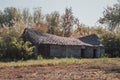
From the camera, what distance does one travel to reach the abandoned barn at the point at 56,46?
141 ft

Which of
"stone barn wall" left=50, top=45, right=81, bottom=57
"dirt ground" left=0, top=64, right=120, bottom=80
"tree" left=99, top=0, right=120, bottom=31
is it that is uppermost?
"tree" left=99, top=0, right=120, bottom=31

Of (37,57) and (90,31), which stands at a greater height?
(90,31)

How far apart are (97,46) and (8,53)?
19.4 m

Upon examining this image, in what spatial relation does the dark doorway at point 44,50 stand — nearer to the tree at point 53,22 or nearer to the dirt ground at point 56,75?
the dirt ground at point 56,75

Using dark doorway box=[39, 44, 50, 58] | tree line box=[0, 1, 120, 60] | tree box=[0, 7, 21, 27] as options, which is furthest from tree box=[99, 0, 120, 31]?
tree box=[0, 7, 21, 27]

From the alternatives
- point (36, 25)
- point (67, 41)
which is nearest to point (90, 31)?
point (36, 25)

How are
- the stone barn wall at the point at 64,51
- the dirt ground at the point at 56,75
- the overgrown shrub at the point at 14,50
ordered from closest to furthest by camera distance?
1. the dirt ground at the point at 56,75
2. the overgrown shrub at the point at 14,50
3. the stone barn wall at the point at 64,51

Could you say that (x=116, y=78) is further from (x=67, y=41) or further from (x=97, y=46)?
(x=97, y=46)

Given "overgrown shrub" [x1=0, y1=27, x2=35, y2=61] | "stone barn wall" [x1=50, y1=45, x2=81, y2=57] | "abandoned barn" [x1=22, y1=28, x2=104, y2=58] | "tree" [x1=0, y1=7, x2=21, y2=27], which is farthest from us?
"tree" [x1=0, y1=7, x2=21, y2=27]

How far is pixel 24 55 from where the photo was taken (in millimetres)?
37531

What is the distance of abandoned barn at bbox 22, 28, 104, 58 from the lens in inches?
1689

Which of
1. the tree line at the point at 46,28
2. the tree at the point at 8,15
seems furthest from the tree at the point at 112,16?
the tree at the point at 8,15

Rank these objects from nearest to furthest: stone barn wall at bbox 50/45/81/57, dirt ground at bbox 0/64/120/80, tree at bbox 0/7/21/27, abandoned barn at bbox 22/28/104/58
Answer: dirt ground at bbox 0/64/120/80
abandoned barn at bbox 22/28/104/58
stone barn wall at bbox 50/45/81/57
tree at bbox 0/7/21/27

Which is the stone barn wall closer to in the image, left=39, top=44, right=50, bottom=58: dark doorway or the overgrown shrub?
left=39, top=44, right=50, bottom=58: dark doorway
